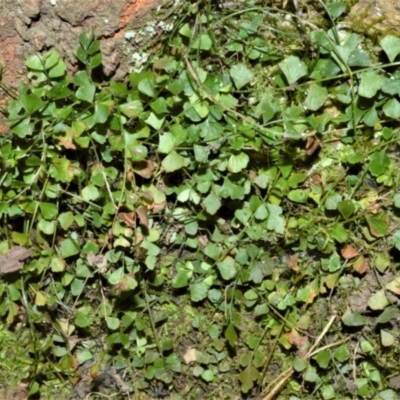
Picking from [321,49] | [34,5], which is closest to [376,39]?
[321,49]

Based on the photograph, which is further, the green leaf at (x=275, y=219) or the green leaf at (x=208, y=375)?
the green leaf at (x=208, y=375)

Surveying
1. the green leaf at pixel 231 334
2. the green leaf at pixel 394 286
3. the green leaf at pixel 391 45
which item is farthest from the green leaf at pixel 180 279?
the green leaf at pixel 391 45

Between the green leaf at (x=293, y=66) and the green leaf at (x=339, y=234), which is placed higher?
the green leaf at (x=293, y=66)

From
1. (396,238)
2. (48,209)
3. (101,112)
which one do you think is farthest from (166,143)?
(396,238)

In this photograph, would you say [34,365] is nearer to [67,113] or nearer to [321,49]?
[67,113]

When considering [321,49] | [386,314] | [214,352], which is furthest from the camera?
[214,352]

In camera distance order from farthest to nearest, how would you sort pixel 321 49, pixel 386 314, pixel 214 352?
1. pixel 214 352
2. pixel 386 314
3. pixel 321 49

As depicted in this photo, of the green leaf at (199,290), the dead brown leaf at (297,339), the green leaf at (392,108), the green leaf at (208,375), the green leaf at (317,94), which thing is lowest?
the green leaf at (208,375)

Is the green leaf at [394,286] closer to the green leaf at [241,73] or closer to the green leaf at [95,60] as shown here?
the green leaf at [241,73]
